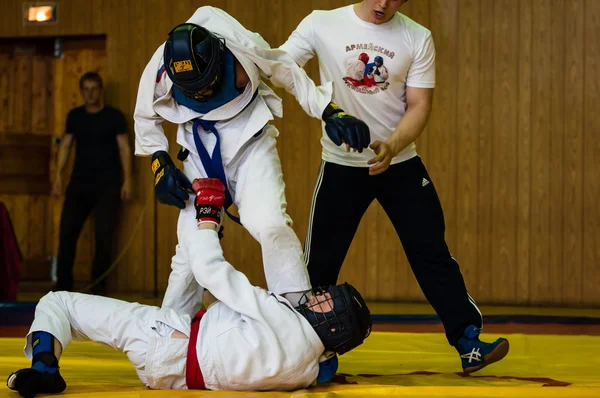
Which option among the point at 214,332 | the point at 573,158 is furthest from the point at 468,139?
the point at 214,332

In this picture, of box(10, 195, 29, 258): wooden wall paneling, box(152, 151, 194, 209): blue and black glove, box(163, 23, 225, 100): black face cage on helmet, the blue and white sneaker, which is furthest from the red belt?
box(10, 195, 29, 258): wooden wall paneling

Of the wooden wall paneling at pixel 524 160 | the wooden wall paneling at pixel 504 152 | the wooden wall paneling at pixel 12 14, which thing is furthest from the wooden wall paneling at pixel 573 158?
the wooden wall paneling at pixel 12 14

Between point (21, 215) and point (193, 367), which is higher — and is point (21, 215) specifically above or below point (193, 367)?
above

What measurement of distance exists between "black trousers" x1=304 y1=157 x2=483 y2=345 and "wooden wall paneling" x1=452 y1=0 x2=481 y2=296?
3.52 m

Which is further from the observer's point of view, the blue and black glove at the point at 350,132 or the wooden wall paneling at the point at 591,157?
the wooden wall paneling at the point at 591,157

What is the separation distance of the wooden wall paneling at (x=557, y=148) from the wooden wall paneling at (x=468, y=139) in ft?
2.05

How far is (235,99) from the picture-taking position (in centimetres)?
318

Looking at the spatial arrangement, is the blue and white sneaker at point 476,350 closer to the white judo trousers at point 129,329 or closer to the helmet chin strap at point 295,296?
the helmet chin strap at point 295,296

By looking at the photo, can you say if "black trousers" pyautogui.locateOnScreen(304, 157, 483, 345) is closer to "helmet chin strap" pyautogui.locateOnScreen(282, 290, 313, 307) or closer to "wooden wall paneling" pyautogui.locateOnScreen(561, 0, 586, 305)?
"helmet chin strap" pyautogui.locateOnScreen(282, 290, 313, 307)

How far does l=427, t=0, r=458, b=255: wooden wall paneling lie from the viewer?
6.96m

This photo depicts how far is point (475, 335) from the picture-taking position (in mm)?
3309

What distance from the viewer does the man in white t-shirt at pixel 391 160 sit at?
11.2 feet

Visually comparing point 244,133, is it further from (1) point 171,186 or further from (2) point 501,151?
(2) point 501,151

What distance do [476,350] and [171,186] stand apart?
54.3 inches
